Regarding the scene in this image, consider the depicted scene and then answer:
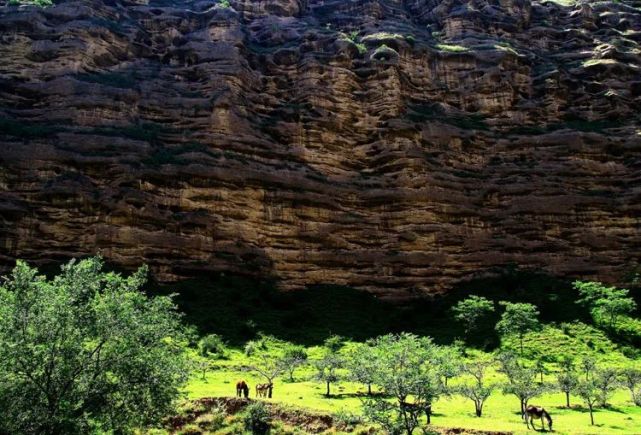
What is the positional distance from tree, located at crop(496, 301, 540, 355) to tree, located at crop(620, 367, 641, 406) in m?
9.05

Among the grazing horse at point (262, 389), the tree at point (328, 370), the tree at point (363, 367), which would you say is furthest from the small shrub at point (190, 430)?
the tree at point (363, 367)

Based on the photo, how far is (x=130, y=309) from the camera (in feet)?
59.6

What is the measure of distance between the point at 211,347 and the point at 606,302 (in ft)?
103

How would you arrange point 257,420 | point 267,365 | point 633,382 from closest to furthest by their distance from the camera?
1. point 257,420
2. point 633,382
3. point 267,365

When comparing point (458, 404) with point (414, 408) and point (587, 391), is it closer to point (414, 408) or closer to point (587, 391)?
point (587, 391)

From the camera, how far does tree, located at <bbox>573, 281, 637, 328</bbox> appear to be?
4416 centimetres

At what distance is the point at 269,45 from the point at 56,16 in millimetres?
24756

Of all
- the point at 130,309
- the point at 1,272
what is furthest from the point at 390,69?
the point at 130,309

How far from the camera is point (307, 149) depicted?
58.0m

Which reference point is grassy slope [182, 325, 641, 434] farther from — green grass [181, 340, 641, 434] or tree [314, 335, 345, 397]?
tree [314, 335, 345, 397]

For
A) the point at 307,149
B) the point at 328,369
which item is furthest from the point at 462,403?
the point at 307,149

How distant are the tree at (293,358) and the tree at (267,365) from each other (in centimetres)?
41

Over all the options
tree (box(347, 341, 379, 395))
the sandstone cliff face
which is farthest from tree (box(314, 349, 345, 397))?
the sandstone cliff face

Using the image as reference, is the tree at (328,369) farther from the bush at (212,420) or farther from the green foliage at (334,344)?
the bush at (212,420)
